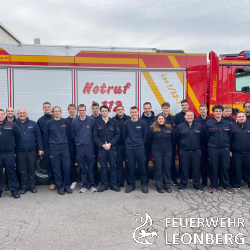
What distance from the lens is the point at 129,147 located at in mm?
4789

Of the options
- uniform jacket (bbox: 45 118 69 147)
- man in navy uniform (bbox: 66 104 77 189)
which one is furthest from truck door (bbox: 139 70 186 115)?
uniform jacket (bbox: 45 118 69 147)

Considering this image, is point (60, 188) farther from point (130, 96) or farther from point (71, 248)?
point (130, 96)

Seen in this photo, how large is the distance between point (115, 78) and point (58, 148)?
201 centimetres

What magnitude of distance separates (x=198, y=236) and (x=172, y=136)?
2160mm

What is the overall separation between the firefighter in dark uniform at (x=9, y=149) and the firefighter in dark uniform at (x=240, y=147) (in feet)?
14.1

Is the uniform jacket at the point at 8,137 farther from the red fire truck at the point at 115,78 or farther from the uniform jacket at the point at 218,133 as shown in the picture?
the uniform jacket at the point at 218,133

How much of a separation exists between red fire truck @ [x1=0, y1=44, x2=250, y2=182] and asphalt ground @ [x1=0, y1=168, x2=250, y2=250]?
1.92m

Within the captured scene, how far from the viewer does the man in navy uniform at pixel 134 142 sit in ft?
15.7

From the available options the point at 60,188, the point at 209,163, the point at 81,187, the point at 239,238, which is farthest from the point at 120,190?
the point at 239,238

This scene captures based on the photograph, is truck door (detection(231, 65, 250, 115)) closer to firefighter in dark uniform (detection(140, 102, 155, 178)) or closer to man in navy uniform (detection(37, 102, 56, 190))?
firefighter in dark uniform (detection(140, 102, 155, 178))

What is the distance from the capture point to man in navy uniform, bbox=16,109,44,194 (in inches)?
186

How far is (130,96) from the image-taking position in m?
5.54

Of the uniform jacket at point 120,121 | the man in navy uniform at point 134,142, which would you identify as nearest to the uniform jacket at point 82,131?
the uniform jacket at point 120,121

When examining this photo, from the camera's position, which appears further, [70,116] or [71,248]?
[70,116]
